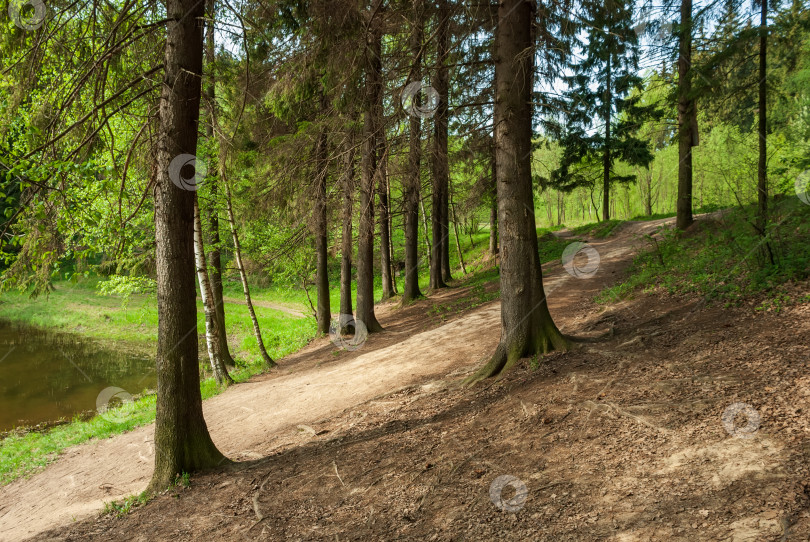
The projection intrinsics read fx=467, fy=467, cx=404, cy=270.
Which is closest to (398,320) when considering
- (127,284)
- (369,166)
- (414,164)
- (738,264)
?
(369,166)

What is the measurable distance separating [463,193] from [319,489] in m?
14.3

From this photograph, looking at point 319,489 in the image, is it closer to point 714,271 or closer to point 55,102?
point 55,102

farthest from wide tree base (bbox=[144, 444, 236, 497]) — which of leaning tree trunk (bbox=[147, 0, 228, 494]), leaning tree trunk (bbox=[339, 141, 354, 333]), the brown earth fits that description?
leaning tree trunk (bbox=[339, 141, 354, 333])

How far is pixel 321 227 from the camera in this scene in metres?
12.7

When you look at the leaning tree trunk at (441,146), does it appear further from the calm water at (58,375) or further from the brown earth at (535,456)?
the calm water at (58,375)

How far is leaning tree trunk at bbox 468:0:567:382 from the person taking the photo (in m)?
6.66

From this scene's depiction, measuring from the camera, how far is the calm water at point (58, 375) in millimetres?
13719

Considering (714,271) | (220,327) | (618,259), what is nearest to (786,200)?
(714,271)

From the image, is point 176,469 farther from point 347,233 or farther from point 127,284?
point 127,284

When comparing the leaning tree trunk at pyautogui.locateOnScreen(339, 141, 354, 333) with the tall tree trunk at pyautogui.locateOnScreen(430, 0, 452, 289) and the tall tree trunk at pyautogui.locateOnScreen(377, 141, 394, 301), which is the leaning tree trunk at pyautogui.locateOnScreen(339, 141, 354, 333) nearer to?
the tall tree trunk at pyautogui.locateOnScreen(377, 141, 394, 301)

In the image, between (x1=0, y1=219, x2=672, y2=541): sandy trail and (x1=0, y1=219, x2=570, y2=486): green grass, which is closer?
(x1=0, y1=219, x2=672, y2=541): sandy trail

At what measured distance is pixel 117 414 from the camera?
1197 centimetres

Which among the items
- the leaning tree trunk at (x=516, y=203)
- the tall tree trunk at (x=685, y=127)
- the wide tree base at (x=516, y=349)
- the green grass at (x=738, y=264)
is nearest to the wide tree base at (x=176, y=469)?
the wide tree base at (x=516, y=349)

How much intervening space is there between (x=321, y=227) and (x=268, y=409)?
530cm
